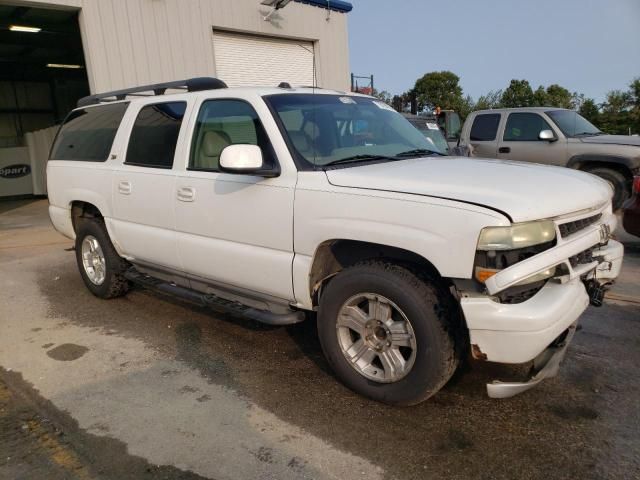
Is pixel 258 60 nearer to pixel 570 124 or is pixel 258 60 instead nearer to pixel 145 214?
pixel 570 124

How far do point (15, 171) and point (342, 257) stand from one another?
731 inches

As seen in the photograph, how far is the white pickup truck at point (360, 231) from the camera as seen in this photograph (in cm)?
266

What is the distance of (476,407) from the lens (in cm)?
315

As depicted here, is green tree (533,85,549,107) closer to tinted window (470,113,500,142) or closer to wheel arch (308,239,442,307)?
tinted window (470,113,500,142)

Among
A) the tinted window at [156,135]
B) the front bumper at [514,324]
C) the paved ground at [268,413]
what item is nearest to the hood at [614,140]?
the paved ground at [268,413]

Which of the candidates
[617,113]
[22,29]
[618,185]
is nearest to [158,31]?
[22,29]

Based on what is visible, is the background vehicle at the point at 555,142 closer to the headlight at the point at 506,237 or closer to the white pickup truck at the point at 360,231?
the white pickup truck at the point at 360,231

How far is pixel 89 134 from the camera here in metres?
5.37

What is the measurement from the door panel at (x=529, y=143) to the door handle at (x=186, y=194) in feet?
25.1

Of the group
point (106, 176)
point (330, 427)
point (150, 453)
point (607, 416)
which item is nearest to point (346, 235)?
point (330, 427)

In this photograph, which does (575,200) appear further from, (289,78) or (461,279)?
(289,78)

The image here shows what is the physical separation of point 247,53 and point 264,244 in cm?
998

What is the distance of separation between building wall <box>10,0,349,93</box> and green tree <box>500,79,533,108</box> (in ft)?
94.9

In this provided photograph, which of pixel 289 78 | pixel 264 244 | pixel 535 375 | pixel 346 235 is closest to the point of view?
pixel 535 375
